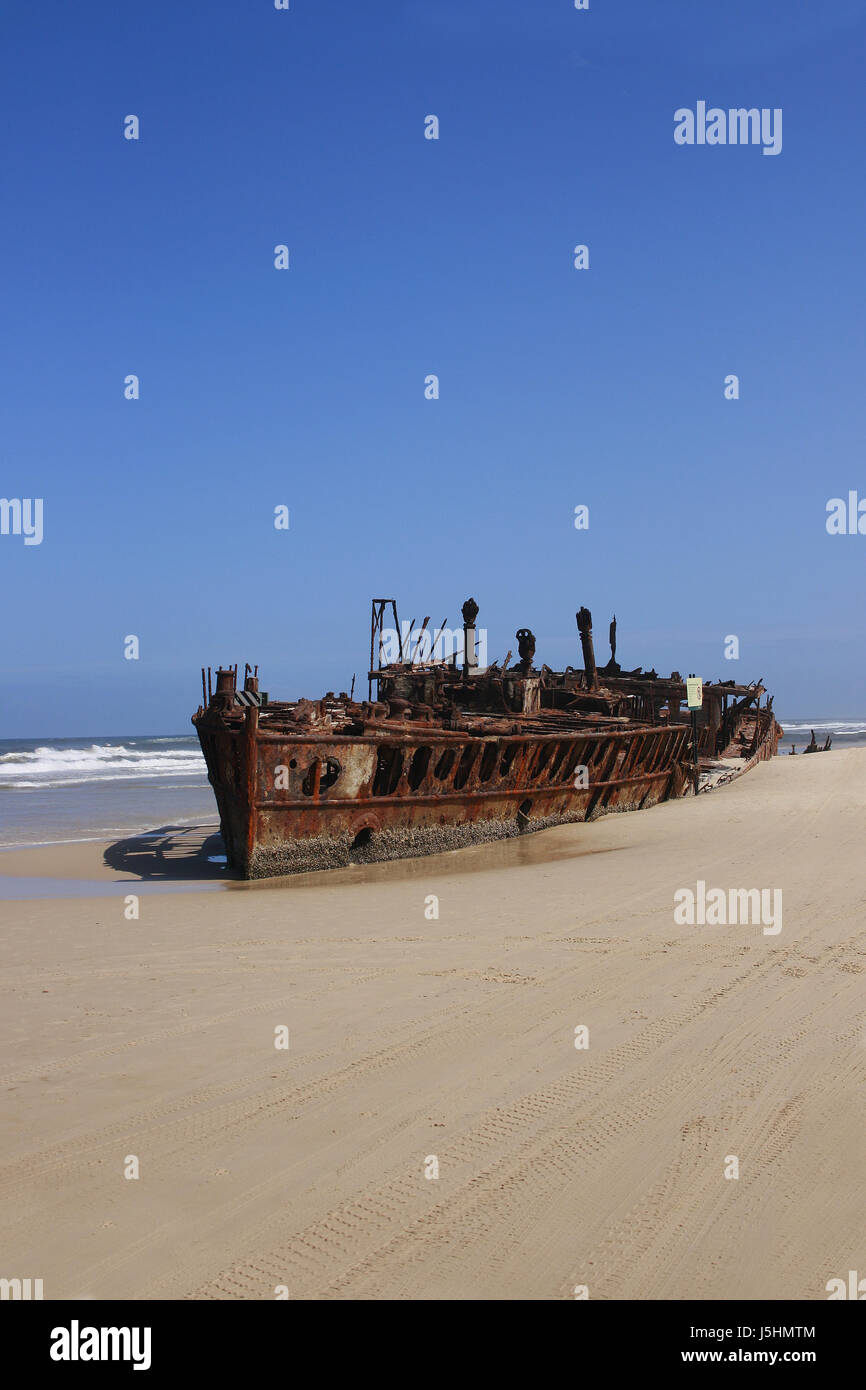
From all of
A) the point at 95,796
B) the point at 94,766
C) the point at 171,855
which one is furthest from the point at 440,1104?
the point at 94,766

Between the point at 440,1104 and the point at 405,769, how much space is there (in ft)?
31.7

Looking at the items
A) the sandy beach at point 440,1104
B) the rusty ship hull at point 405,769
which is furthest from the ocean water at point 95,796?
the sandy beach at point 440,1104

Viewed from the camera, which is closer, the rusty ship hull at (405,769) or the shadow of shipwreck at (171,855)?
the rusty ship hull at (405,769)

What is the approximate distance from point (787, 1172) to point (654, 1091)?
0.92 meters

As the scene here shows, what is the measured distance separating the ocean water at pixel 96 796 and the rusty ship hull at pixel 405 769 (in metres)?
5.58

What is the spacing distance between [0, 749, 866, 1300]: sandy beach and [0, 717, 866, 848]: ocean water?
40.3 ft

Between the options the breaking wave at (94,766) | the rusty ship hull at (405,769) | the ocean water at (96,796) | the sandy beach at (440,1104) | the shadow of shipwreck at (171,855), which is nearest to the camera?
the sandy beach at (440,1104)

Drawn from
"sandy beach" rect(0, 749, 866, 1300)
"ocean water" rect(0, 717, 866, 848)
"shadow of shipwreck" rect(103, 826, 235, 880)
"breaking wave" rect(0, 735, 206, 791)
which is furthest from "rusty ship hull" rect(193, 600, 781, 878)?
"breaking wave" rect(0, 735, 206, 791)

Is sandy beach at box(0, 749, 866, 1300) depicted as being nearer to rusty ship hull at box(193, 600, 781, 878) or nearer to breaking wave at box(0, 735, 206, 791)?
rusty ship hull at box(193, 600, 781, 878)

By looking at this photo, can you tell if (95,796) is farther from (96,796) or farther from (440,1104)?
(440,1104)

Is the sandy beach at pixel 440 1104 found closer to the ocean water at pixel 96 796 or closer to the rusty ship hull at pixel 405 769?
the rusty ship hull at pixel 405 769

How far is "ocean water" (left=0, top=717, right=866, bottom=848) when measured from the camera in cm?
2114

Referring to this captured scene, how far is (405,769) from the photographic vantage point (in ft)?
47.2

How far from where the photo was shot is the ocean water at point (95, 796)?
21.2 meters
